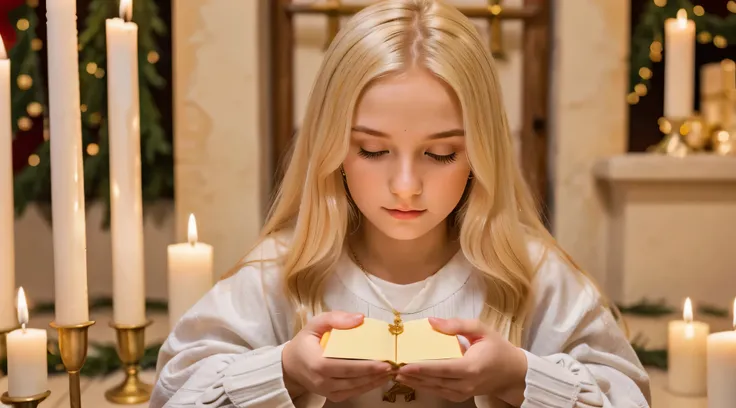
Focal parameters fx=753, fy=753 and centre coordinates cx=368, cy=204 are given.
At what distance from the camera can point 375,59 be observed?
1045 millimetres

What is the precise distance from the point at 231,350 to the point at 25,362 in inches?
14.3

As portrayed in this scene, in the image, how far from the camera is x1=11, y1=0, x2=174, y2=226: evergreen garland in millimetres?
2553

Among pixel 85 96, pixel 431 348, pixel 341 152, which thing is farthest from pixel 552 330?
pixel 85 96

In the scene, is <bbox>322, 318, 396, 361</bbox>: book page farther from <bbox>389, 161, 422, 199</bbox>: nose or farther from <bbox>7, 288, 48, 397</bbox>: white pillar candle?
<bbox>7, 288, 48, 397</bbox>: white pillar candle

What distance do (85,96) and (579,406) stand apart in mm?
2137

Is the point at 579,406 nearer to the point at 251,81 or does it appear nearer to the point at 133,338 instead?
the point at 133,338

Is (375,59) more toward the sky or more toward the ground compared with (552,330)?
more toward the sky

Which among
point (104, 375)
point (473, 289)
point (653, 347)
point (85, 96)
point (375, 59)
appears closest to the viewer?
point (375, 59)

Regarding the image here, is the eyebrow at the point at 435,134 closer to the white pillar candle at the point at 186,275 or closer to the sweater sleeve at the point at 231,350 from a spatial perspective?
the sweater sleeve at the point at 231,350

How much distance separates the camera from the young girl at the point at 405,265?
1.00 meters

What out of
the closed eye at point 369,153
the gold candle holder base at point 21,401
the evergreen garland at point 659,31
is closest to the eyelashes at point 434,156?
the closed eye at point 369,153

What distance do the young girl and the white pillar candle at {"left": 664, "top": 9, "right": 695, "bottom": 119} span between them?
4.55 feet

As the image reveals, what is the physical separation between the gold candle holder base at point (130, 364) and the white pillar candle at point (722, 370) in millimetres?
1100

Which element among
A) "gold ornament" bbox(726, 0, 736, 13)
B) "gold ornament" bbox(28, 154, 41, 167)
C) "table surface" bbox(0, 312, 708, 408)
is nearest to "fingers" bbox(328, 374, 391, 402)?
"table surface" bbox(0, 312, 708, 408)
